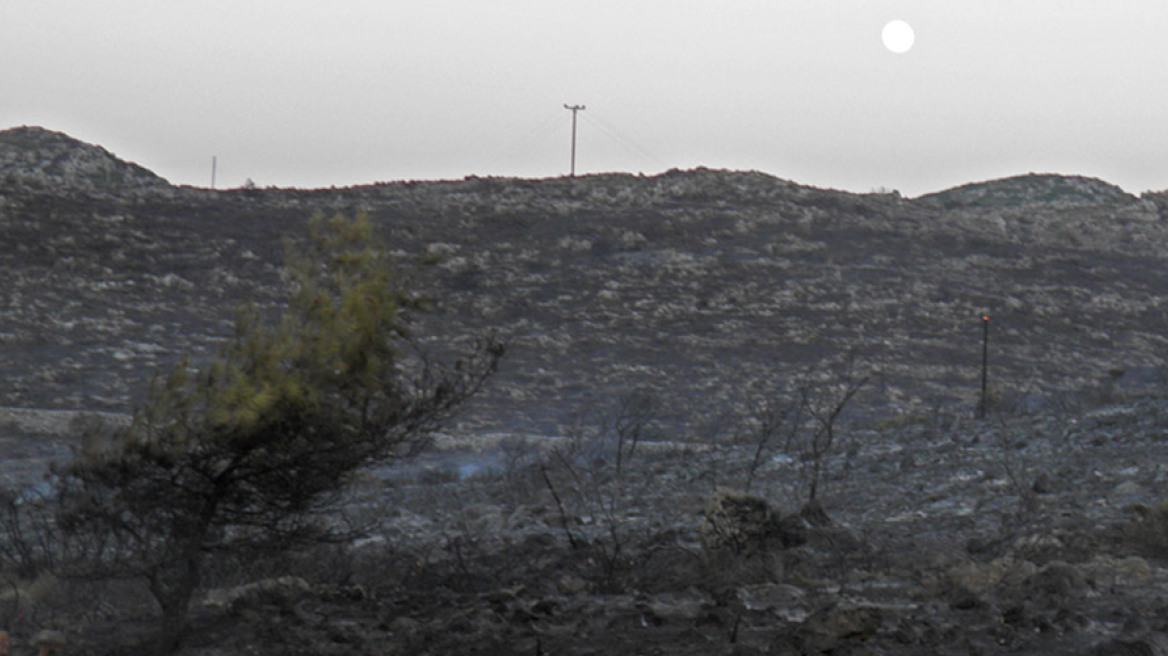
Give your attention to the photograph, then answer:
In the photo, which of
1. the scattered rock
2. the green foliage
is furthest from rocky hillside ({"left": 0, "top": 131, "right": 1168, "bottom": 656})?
the green foliage

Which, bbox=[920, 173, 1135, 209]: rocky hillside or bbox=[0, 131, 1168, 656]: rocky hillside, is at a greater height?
bbox=[920, 173, 1135, 209]: rocky hillside

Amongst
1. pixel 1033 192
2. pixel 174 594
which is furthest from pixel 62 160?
pixel 174 594

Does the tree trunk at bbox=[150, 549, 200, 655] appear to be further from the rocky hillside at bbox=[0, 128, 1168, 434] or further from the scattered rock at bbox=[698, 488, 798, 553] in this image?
the rocky hillside at bbox=[0, 128, 1168, 434]

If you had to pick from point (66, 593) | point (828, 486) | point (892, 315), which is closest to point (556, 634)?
point (66, 593)

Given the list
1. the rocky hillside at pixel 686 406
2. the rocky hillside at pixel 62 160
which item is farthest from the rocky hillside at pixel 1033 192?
the rocky hillside at pixel 62 160

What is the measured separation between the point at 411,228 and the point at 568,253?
168 inches

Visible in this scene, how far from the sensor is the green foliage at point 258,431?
6520mm

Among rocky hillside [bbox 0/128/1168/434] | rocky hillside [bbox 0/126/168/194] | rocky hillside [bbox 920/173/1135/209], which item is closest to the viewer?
rocky hillside [bbox 0/128/1168/434]

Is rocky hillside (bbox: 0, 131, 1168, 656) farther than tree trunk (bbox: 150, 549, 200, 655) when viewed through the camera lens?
Yes

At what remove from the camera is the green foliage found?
6.52 m

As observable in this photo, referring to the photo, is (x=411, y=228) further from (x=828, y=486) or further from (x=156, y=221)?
(x=828, y=486)

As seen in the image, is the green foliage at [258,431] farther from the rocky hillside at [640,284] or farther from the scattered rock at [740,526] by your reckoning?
the rocky hillside at [640,284]

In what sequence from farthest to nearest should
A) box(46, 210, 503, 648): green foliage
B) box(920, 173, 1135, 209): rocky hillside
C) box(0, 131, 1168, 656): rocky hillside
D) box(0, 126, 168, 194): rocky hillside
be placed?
box(920, 173, 1135, 209): rocky hillside → box(0, 126, 168, 194): rocky hillside → box(0, 131, 1168, 656): rocky hillside → box(46, 210, 503, 648): green foliage

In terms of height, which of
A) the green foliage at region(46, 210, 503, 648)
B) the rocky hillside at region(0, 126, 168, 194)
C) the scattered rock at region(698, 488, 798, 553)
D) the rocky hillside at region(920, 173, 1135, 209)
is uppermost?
the rocky hillside at region(920, 173, 1135, 209)
